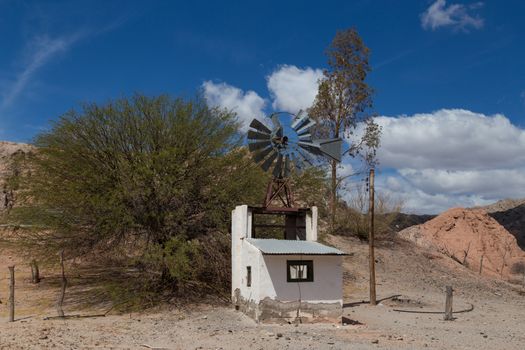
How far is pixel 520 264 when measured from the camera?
133 feet

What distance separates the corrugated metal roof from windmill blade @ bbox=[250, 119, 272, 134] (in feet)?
11.8

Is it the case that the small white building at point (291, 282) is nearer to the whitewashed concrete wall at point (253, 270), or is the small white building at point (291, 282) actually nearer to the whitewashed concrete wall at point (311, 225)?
the whitewashed concrete wall at point (253, 270)

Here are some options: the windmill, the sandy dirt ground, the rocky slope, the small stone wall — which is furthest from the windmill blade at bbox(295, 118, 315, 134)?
the rocky slope

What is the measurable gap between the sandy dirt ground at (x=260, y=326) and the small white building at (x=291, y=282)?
15.3 inches

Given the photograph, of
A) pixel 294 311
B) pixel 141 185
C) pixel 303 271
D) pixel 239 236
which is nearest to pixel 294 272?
pixel 303 271

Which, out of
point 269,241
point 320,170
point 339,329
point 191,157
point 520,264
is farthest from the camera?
point 520,264

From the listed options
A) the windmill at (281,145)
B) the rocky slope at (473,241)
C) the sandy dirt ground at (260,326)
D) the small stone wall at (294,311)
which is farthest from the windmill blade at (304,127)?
the rocky slope at (473,241)

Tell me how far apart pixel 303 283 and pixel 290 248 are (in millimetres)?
1066

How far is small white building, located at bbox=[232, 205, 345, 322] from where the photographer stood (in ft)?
50.2

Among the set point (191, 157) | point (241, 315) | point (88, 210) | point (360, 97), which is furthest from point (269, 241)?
point (360, 97)

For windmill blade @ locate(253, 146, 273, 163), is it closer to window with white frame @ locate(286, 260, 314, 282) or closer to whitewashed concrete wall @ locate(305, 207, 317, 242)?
whitewashed concrete wall @ locate(305, 207, 317, 242)

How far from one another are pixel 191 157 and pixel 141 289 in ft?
17.1

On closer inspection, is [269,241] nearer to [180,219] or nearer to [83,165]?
[180,219]

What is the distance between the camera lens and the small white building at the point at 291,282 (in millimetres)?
15312
